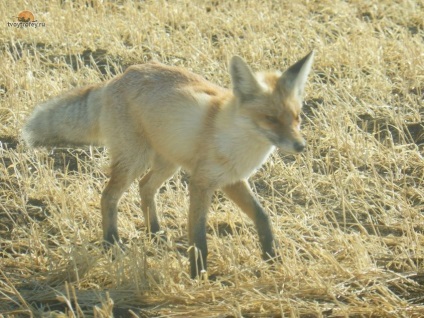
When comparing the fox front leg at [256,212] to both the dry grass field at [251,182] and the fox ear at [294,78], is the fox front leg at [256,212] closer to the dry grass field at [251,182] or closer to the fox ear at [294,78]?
the dry grass field at [251,182]

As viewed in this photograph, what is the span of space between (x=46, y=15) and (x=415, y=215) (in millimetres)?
6307

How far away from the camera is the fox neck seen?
5398 mm

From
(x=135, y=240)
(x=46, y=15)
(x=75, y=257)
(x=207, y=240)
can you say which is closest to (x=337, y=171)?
(x=207, y=240)

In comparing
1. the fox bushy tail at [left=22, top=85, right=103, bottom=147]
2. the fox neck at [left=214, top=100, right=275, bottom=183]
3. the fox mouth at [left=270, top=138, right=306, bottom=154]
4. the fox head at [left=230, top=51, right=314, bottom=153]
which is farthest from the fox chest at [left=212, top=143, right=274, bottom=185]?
the fox bushy tail at [left=22, top=85, right=103, bottom=147]

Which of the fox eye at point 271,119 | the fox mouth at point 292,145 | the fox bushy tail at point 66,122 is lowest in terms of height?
the fox bushy tail at point 66,122

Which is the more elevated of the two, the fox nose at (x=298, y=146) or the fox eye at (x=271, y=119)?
the fox eye at (x=271, y=119)

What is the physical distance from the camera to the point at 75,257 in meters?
5.21

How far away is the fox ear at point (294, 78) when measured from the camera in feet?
17.6

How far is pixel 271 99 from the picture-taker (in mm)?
Result: 5289

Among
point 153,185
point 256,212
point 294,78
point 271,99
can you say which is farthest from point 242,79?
point 153,185

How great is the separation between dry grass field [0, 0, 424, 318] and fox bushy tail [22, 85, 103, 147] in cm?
41

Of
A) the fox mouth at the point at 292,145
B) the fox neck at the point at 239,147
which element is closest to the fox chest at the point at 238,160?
the fox neck at the point at 239,147

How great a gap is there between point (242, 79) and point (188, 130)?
63cm

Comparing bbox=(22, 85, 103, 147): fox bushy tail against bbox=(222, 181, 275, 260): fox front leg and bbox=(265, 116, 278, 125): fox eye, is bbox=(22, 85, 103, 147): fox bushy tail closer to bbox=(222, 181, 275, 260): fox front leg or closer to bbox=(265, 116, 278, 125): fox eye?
bbox=(222, 181, 275, 260): fox front leg
